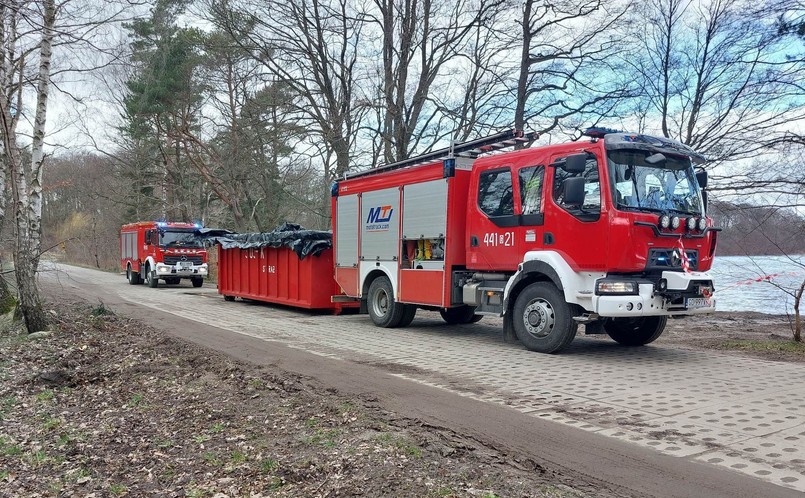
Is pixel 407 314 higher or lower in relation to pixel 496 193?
lower

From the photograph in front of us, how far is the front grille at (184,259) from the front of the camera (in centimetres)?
2541

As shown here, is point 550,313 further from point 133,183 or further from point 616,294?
point 133,183

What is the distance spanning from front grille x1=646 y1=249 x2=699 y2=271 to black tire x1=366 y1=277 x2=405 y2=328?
5.21 metres

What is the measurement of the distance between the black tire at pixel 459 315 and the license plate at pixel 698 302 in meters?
5.37

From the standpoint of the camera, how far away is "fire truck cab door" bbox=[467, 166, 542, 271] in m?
9.57

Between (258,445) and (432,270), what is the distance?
6652mm

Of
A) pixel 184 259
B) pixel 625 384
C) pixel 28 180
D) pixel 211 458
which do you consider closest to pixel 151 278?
pixel 184 259

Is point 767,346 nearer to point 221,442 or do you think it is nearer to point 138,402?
point 221,442

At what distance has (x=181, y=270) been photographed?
84.1ft

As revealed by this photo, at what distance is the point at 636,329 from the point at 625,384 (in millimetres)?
3285

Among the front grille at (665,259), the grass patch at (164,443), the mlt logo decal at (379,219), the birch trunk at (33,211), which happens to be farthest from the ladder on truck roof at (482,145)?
the grass patch at (164,443)

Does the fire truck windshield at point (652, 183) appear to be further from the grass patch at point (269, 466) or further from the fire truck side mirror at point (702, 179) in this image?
the grass patch at point (269, 466)

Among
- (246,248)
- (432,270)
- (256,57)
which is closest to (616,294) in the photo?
(432,270)

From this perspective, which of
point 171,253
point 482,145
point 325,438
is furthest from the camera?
point 171,253
